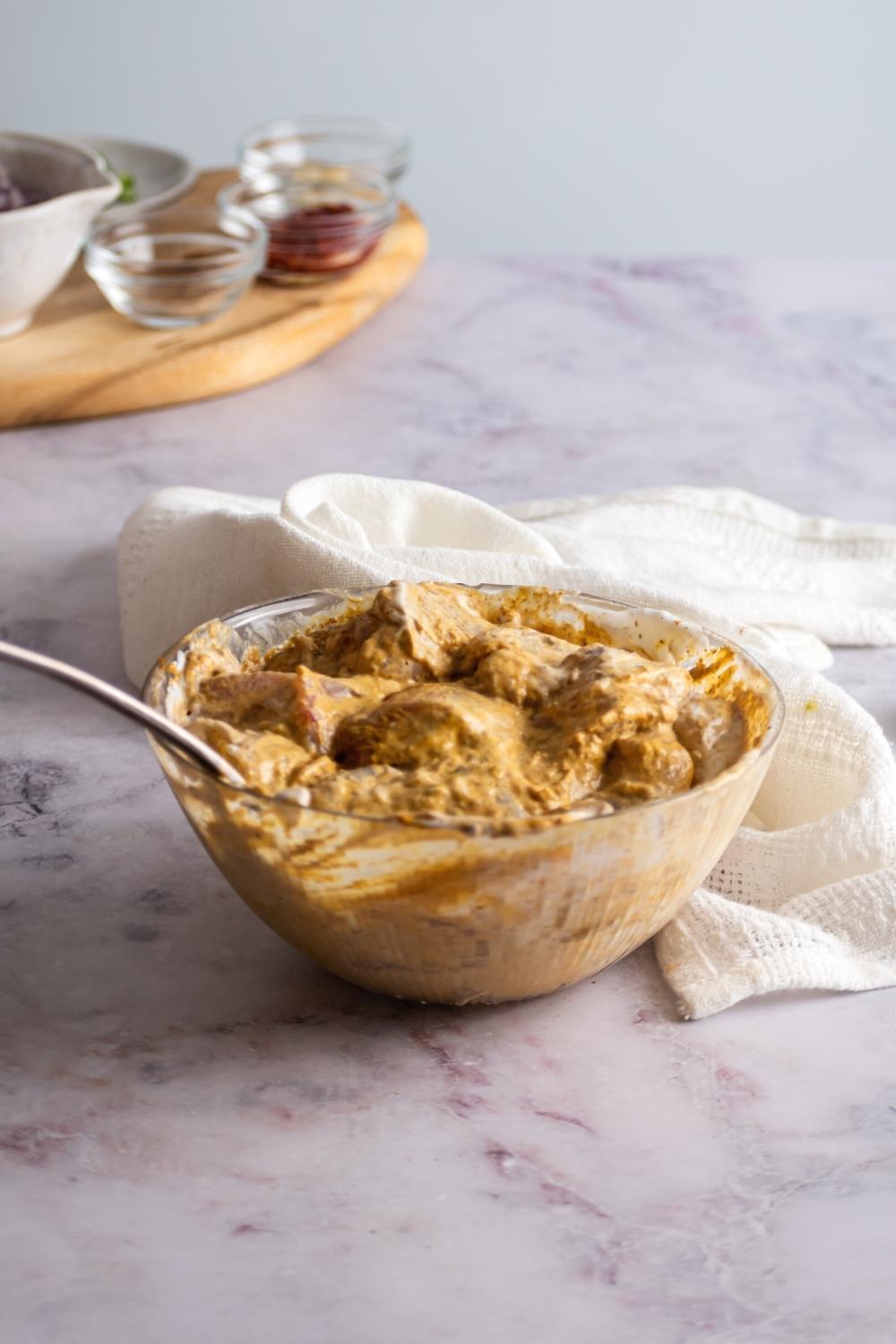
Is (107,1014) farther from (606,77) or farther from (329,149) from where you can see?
(606,77)

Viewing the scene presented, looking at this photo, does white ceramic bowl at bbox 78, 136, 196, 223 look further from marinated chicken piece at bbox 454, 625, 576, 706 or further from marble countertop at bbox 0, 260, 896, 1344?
marinated chicken piece at bbox 454, 625, 576, 706

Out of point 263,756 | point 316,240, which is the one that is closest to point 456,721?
point 263,756

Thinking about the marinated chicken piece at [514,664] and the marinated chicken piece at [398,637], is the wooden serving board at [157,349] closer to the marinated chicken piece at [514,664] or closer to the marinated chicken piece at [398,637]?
the marinated chicken piece at [398,637]

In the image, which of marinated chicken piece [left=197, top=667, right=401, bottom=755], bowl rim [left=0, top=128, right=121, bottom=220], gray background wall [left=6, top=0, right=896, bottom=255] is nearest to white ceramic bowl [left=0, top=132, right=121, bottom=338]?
bowl rim [left=0, top=128, right=121, bottom=220]

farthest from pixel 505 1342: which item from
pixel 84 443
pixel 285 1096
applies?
pixel 84 443

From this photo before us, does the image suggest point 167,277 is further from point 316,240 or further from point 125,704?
point 125,704

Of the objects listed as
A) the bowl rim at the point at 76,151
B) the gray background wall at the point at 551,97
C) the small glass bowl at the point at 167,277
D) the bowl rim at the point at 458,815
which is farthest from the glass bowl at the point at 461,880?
A: the gray background wall at the point at 551,97
